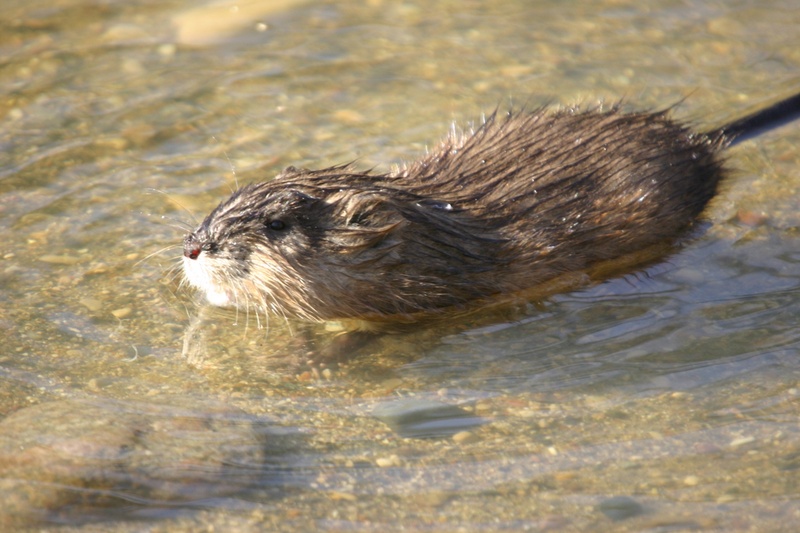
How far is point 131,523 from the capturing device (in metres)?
3.95

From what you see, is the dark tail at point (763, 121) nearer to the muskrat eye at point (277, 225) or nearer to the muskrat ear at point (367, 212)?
the muskrat ear at point (367, 212)

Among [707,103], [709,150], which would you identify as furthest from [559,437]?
[707,103]

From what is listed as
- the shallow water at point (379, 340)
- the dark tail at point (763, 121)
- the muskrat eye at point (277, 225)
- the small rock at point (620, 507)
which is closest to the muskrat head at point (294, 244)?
the muskrat eye at point (277, 225)

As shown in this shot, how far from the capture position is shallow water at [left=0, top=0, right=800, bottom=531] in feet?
13.6

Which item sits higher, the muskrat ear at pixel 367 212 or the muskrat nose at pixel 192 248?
the muskrat ear at pixel 367 212

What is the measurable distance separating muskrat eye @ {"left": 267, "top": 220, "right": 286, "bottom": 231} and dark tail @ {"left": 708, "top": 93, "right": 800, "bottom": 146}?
307 centimetres

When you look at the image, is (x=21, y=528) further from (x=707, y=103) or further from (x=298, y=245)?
(x=707, y=103)

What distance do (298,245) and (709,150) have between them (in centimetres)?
261

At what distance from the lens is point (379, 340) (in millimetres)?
5402

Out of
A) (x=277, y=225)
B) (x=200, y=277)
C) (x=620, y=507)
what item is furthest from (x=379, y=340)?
(x=620, y=507)

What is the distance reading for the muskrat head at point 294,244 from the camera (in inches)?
204

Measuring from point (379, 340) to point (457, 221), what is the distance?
74 cm

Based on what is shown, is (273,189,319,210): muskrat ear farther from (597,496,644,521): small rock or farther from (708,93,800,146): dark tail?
(708,93,800,146): dark tail

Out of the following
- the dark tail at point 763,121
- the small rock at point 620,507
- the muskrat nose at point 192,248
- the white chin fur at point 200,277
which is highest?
the dark tail at point 763,121
